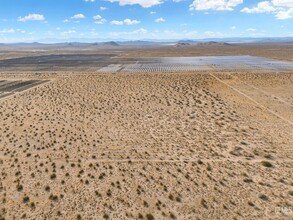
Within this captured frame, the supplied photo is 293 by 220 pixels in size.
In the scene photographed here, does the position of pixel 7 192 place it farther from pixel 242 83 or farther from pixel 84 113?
pixel 242 83

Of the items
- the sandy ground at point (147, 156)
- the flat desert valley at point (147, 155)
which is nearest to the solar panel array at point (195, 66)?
the flat desert valley at point (147, 155)

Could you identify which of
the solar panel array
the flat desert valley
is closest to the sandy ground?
the flat desert valley

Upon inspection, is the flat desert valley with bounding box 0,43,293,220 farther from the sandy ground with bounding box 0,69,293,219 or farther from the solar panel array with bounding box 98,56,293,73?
the solar panel array with bounding box 98,56,293,73

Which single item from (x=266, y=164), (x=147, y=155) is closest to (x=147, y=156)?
(x=147, y=155)

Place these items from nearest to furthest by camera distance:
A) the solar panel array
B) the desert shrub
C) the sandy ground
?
the sandy ground
the desert shrub
the solar panel array

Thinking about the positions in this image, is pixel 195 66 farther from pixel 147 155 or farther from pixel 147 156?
pixel 147 156

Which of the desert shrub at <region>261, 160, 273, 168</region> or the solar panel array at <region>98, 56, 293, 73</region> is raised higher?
the solar panel array at <region>98, 56, 293, 73</region>

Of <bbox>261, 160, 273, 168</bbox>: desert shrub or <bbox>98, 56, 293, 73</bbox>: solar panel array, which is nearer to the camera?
<bbox>261, 160, 273, 168</bbox>: desert shrub
